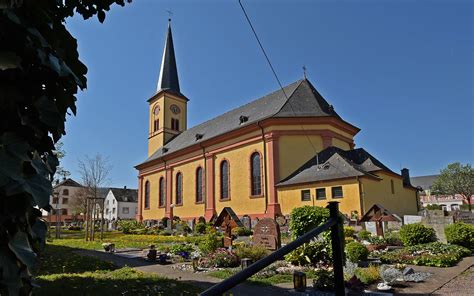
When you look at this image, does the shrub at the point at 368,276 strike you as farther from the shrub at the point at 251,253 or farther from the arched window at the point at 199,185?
the arched window at the point at 199,185

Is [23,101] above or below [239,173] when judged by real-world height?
below

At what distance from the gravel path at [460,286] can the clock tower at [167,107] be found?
42.6 metres

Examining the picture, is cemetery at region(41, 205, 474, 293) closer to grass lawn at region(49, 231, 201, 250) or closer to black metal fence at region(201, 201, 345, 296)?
grass lawn at region(49, 231, 201, 250)

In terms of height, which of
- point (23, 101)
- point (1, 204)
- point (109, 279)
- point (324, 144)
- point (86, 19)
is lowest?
point (109, 279)

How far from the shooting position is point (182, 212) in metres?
39.1

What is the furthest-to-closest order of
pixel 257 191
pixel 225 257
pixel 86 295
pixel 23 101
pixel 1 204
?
pixel 257 191, pixel 225 257, pixel 86 295, pixel 23 101, pixel 1 204

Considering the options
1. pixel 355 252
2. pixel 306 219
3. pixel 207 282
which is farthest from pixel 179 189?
pixel 207 282

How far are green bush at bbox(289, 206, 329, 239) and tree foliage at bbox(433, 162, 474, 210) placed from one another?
71.0 m

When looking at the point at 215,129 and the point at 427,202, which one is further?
the point at 427,202

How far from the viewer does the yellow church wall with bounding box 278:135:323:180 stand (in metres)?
29.6

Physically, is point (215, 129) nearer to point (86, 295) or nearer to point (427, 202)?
point (86, 295)

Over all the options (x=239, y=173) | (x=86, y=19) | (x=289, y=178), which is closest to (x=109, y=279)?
(x=86, y=19)

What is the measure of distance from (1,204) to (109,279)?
823cm

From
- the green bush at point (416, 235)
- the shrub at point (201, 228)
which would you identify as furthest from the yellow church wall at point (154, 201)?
the green bush at point (416, 235)
